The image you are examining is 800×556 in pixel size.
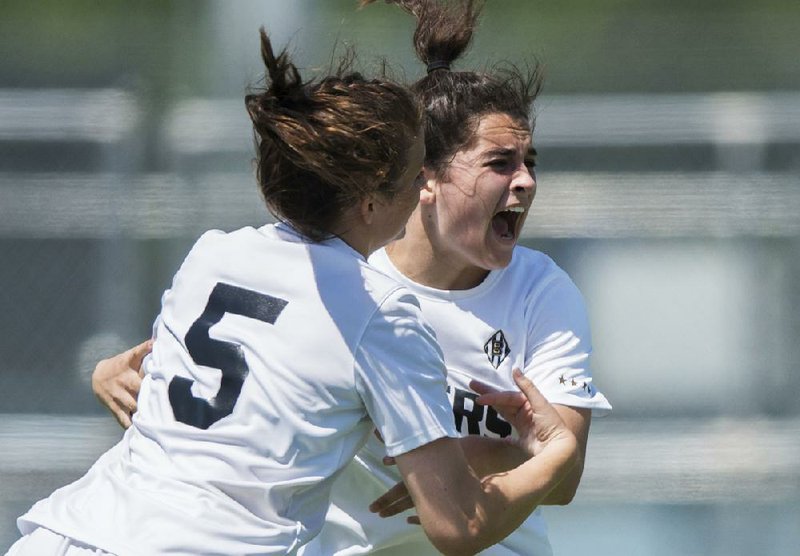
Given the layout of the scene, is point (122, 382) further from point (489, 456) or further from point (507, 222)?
point (507, 222)

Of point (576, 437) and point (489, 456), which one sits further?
point (576, 437)

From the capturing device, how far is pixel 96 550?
1.89 meters

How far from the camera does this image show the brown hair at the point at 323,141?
1.96 meters

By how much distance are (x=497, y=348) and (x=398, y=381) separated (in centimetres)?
80

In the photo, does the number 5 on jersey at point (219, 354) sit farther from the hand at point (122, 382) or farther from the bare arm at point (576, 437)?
the bare arm at point (576, 437)

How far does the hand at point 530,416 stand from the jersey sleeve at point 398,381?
334 mm

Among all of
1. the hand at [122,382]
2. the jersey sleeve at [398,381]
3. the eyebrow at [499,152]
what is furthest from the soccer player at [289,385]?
the eyebrow at [499,152]

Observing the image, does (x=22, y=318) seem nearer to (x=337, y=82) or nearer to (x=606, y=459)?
(x=606, y=459)

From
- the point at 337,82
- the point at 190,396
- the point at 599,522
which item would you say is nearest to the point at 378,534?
the point at 190,396

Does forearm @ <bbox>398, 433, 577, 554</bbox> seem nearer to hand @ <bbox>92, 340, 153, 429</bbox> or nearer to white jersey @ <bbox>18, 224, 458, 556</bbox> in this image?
white jersey @ <bbox>18, 224, 458, 556</bbox>

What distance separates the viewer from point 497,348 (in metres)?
2.70

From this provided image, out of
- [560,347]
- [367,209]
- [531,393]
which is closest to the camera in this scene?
[367,209]

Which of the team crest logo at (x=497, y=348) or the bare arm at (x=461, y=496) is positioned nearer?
the bare arm at (x=461, y=496)

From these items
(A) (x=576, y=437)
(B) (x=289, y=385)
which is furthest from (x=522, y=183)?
(B) (x=289, y=385)
